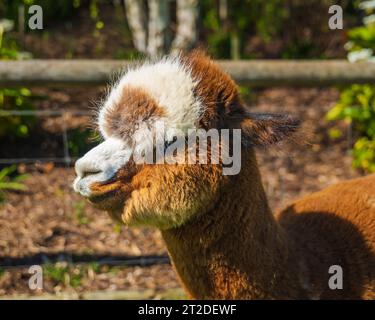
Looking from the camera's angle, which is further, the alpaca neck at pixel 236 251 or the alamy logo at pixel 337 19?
the alamy logo at pixel 337 19

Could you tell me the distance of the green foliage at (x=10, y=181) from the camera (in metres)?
6.14

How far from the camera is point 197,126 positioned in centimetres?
320

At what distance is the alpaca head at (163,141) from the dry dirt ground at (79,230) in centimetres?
123

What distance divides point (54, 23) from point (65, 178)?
501 centimetres

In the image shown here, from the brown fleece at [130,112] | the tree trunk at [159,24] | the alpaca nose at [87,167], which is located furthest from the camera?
the tree trunk at [159,24]

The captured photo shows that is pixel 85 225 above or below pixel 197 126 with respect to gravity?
below

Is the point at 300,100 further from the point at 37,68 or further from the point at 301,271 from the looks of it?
the point at 301,271

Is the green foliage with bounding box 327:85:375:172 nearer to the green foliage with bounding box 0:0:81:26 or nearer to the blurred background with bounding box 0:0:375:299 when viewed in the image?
the blurred background with bounding box 0:0:375:299

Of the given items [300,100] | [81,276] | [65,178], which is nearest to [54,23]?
[300,100]

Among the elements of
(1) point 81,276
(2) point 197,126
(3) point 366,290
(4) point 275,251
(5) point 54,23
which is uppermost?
(5) point 54,23

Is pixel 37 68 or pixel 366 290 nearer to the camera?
pixel 366 290

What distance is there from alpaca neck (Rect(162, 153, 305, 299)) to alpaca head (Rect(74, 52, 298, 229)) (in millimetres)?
87

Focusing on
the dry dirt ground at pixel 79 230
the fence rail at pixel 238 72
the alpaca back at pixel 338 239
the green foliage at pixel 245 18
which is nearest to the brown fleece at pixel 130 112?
the alpaca back at pixel 338 239

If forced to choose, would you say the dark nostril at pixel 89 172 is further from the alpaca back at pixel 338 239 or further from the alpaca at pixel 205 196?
the alpaca back at pixel 338 239
